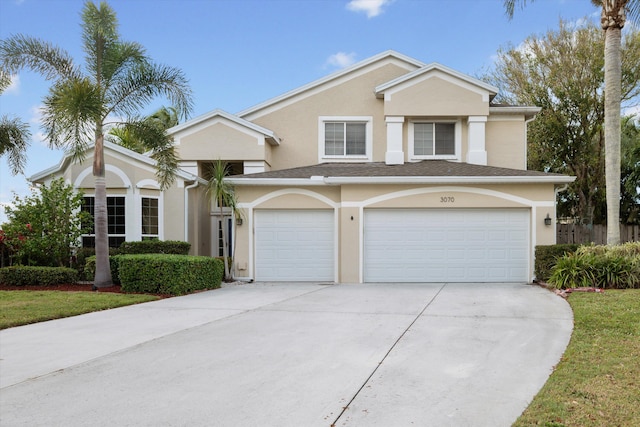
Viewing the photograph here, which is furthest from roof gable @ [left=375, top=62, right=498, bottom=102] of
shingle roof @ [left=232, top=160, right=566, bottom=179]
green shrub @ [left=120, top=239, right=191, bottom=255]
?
green shrub @ [left=120, top=239, right=191, bottom=255]

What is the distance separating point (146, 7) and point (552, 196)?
1339 cm

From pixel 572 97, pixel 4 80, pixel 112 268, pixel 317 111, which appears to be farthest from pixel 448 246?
pixel 4 80

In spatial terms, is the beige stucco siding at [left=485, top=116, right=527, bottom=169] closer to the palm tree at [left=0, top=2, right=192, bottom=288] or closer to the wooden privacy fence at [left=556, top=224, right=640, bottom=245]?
the wooden privacy fence at [left=556, top=224, right=640, bottom=245]

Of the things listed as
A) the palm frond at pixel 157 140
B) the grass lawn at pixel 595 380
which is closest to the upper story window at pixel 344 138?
the palm frond at pixel 157 140

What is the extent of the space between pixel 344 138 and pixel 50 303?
452 inches

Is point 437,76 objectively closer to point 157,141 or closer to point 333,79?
point 333,79

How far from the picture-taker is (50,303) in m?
11.1

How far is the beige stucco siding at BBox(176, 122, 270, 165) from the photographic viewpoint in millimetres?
18172

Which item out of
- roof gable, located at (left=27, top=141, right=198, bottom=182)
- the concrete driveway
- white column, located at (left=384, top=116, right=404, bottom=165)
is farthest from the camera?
white column, located at (left=384, top=116, right=404, bottom=165)

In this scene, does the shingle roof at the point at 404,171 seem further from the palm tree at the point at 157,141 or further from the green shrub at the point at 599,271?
the green shrub at the point at 599,271

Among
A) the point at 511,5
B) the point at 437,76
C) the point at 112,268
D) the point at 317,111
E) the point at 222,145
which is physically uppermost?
the point at 511,5

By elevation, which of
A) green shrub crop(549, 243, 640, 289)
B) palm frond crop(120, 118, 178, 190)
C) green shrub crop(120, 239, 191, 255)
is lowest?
green shrub crop(549, 243, 640, 289)

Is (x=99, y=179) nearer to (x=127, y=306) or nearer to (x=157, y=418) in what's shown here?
(x=127, y=306)

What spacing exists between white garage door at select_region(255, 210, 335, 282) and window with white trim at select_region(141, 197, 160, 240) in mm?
3791
